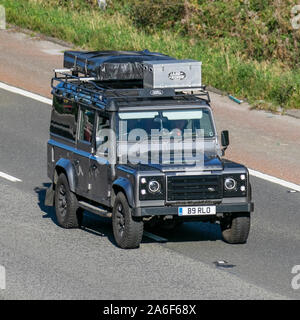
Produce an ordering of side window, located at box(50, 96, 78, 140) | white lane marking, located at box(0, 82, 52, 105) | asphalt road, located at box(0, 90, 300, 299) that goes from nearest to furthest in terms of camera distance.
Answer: asphalt road, located at box(0, 90, 300, 299) → side window, located at box(50, 96, 78, 140) → white lane marking, located at box(0, 82, 52, 105)

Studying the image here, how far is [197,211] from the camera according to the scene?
1503 cm

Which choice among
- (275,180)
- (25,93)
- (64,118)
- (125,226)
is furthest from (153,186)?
(25,93)

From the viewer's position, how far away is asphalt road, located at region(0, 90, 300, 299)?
1333 cm

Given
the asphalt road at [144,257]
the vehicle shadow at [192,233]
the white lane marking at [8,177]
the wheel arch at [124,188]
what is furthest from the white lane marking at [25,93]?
the wheel arch at [124,188]

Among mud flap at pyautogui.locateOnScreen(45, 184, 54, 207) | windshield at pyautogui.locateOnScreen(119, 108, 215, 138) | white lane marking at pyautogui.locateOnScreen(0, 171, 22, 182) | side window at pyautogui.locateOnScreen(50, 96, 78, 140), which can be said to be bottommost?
white lane marking at pyautogui.locateOnScreen(0, 171, 22, 182)

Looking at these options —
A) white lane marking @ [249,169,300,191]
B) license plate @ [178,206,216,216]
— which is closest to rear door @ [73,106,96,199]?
license plate @ [178,206,216,216]

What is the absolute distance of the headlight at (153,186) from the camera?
1490 cm

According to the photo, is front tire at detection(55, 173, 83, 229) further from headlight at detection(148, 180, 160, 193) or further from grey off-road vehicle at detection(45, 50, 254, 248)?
headlight at detection(148, 180, 160, 193)

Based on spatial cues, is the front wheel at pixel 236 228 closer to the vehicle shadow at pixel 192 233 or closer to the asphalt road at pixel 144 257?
the asphalt road at pixel 144 257

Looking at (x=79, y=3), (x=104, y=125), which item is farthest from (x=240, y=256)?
(x=79, y=3)

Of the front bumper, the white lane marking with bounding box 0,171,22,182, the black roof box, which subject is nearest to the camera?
the front bumper

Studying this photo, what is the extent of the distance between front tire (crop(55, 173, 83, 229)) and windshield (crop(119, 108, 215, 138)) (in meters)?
1.54

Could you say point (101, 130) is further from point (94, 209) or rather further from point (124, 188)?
point (124, 188)

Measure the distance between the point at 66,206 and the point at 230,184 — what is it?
118 inches
